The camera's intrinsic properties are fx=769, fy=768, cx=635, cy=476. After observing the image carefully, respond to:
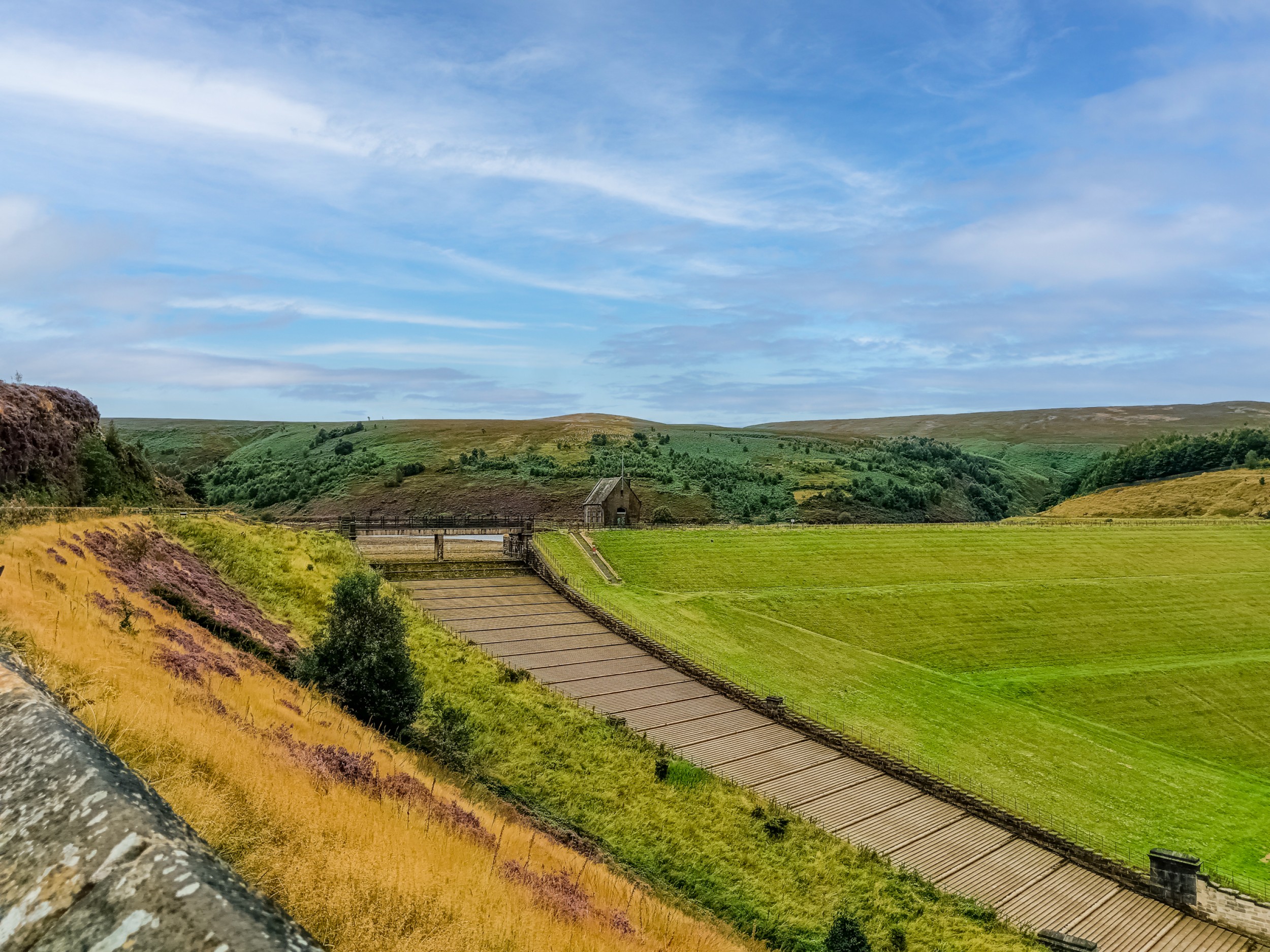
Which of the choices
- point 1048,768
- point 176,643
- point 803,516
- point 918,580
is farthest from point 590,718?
point 803,516

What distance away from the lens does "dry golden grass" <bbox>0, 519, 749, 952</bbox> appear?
22.7ft

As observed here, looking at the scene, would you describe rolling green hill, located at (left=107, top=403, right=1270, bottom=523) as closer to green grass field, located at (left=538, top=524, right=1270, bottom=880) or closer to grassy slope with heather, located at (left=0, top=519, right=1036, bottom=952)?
green grass field, located at (left=538, top=524, right=1270, bottom=880)

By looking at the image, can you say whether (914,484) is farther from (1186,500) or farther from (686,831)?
(686,831)

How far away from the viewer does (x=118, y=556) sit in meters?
21.9

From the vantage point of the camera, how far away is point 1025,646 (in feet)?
132

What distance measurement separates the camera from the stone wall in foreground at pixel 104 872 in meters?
4.16

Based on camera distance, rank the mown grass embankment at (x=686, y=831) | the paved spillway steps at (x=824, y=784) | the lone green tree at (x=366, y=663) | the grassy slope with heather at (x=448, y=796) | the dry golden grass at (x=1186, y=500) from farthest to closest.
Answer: the dry golden grass at (x=1186, y=500) < the lone green tree at (x=366, y=663) < the paved spillway steps at (x=824, y=784) < the mown grass embankment at (x=686, y=831) < the grassy slope with heather at (x=448, y=796)

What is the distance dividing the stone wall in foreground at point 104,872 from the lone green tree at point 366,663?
15130mm

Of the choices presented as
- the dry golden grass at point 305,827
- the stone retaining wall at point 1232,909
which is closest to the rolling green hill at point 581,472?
the dry golden grass at point 305,827

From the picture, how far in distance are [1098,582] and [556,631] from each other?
36.2 metres

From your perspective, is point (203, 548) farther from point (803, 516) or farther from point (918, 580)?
point (803, 516)

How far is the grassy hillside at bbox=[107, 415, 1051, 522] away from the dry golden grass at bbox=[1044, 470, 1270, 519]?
13.1 meters

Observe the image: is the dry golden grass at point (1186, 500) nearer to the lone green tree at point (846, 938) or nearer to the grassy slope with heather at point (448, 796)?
the grassy slope with heather at point (448, 796)

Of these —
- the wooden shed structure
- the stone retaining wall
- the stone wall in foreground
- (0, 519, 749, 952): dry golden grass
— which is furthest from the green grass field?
the stone wall in foreground
